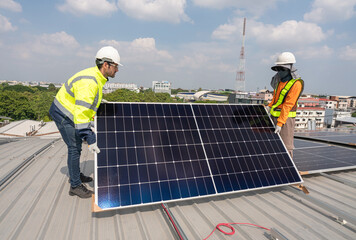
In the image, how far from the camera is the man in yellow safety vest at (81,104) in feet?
12.8

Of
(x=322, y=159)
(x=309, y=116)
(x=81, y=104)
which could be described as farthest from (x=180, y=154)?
(x=309, y=116)

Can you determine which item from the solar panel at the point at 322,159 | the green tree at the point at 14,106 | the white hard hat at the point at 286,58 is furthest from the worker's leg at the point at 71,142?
the green tree at the point at 14,106

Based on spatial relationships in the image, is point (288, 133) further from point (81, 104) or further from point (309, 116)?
point (309, 116)

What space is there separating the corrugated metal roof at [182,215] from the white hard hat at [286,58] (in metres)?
3.49

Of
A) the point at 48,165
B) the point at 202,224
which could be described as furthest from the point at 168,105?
the point at 48,165

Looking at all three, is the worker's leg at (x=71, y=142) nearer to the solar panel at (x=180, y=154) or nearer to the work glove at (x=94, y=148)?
the solar panel at (x=180, y=154)

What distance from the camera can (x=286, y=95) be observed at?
18.6ft

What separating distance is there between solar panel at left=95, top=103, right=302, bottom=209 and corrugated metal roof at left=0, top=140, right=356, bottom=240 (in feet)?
1.03

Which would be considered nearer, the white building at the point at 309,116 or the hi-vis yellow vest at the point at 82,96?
the hi-vis yellow vest at the point at 82,96

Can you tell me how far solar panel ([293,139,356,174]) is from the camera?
6.06 meters

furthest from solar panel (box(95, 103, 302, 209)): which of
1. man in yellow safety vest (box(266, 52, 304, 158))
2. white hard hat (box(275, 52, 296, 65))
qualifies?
Answer: white hard hat (box(275, 52, 296, 65))

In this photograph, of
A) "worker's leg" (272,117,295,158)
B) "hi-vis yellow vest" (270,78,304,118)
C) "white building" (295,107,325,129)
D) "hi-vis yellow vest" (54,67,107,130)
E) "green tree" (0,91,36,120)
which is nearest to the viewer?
"hi-vis yellow vest" (54,67,107,130)

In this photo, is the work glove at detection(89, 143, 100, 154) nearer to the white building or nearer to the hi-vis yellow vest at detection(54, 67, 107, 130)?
the hi-vis yellow vest at detection(54, 67, 107, 130)

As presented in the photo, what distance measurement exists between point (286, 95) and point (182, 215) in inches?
170
